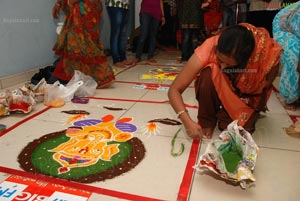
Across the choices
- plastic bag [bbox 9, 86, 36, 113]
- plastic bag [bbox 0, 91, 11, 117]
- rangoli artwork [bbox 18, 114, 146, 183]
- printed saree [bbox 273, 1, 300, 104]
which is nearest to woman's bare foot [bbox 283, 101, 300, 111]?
printed saree [bbox 273, 1, 300, 104]

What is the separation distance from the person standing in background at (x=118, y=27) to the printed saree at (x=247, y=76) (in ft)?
6.92

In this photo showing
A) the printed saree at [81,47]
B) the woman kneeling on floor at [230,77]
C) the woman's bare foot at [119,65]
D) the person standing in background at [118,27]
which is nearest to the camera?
the woman kneeling on floor at [230,77]

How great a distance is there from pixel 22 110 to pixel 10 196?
873 millimetres

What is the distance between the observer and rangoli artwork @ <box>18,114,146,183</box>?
3.74 ft

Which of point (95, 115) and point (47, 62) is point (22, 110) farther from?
point (47, 62)

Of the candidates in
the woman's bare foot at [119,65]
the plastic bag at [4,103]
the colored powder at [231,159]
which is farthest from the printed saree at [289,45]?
the woman's bare foot at [119,65]

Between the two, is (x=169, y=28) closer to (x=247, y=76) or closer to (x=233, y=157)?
(x=247, y=76)

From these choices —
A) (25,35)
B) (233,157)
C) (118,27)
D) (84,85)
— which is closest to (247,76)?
(233,157)

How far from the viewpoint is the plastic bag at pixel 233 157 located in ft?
3.37

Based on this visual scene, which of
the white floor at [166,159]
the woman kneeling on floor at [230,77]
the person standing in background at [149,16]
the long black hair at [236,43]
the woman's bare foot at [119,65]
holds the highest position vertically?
the person standing in background at [149,16]

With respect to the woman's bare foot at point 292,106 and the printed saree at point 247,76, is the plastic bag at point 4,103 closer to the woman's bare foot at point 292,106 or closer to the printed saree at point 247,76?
the printed saree at point 247,76

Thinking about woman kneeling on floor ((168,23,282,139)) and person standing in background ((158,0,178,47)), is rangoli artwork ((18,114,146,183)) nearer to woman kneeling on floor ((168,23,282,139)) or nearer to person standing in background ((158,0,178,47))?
woman kneeling on floor ((168,23,282,139))

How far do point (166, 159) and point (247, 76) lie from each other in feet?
1.77

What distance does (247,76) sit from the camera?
129 cm
